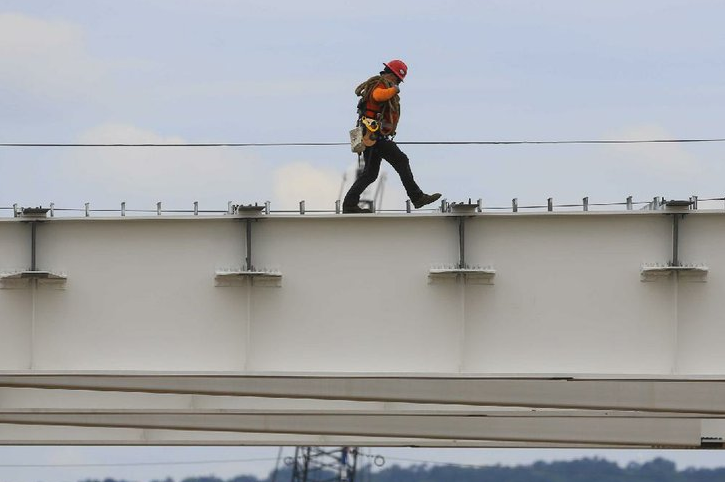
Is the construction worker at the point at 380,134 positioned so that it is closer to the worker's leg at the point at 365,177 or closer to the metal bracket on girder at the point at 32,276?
the worker's leg at the point at 365,177

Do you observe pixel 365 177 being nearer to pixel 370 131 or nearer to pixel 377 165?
pixel 377 165

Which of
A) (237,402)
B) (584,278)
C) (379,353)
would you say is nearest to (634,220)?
(584,278)

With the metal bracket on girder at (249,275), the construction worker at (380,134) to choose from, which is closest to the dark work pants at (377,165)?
the construction worker at (380,134)

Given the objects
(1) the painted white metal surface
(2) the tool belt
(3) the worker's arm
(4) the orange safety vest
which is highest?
(3) the worker's arm

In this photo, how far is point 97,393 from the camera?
15531 millimetres

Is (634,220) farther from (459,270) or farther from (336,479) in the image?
(336,479)

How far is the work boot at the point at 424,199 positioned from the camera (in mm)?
15281

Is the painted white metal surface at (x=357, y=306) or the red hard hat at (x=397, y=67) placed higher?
the red hard hat at (x=397, y=67)

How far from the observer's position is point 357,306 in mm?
15164

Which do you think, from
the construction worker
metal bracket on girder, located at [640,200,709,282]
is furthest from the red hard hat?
metal bracket on girder, located at [640,200,709,282]

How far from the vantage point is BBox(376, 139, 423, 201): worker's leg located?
1546 cm

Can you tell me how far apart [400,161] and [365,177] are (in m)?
0.43

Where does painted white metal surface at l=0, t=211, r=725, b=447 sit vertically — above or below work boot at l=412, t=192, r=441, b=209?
below

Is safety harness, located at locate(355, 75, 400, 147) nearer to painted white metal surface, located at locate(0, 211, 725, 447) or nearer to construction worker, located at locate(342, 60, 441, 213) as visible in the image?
construction worker, located at locate(342, 60, 441, 213)
